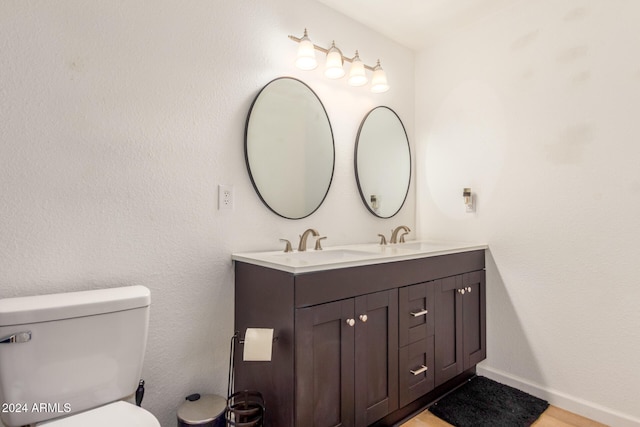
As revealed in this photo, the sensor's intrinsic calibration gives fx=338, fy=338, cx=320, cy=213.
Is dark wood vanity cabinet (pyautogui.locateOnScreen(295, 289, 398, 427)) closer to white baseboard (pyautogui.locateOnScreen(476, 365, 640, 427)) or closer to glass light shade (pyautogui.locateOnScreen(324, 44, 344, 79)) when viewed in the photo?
white baseboard (pyautogui.locateOnScreen(476, 365, 640, 427))

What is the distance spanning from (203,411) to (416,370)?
103 centimetres

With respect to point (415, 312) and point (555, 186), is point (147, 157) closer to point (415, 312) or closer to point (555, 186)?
point (415, 312)

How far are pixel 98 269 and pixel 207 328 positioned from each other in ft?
1.79

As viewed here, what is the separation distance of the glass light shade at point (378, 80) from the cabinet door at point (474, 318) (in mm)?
1315

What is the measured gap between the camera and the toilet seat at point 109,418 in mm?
1037

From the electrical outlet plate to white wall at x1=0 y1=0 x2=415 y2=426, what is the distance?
0.03 meters

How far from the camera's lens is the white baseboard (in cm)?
171

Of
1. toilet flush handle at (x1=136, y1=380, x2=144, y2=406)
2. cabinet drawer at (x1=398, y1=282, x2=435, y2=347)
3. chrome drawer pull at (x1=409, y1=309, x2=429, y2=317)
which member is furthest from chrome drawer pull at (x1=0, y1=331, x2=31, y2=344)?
chrome drawer pull at (x1=409, y1=309, x2=429, y2=317)

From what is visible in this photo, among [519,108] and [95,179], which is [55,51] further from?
[519,108]

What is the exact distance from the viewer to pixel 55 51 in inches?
49.9

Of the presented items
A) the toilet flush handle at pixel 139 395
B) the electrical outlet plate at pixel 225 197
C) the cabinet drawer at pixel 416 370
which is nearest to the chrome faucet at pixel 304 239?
the electrical outlet plate at pixel 225 197

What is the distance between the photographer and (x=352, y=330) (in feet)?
4.79

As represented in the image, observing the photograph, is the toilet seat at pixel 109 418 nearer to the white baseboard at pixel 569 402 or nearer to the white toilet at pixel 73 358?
the white toilet at pixel 73 358

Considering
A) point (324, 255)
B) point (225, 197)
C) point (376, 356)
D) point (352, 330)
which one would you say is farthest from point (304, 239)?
point (376, 356)
